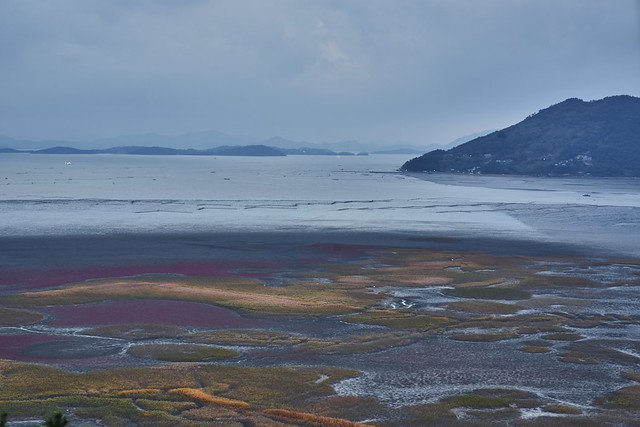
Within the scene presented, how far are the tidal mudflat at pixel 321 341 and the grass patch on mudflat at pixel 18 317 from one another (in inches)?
7.6

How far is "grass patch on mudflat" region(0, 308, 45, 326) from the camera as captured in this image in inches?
1220

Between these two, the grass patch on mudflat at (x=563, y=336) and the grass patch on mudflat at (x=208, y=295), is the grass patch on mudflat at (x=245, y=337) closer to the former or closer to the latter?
the grass patch on mudflat at (x=208, y=295)

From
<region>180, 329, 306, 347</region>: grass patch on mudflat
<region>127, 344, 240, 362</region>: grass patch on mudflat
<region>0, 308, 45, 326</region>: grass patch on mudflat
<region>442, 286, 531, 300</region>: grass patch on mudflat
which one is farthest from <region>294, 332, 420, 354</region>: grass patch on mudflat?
<region>0, 308, 45, 326</region>: grass patch on mudflat

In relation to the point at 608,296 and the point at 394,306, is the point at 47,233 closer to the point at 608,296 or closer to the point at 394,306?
the point at 394,306

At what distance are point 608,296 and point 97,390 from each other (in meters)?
28.1

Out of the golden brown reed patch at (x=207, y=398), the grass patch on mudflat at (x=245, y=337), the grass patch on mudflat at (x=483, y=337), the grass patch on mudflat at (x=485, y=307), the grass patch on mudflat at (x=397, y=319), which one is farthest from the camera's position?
the grass patch on mudflat at (x=485, y=307)

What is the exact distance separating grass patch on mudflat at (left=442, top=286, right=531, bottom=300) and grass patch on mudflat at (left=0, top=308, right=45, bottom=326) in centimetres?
2140

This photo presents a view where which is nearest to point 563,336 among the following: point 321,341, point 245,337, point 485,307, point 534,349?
point 534,349

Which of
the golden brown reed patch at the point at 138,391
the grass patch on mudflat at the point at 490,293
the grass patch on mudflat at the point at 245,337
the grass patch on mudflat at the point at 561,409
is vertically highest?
the golden brown reed patch at the point at 138,391

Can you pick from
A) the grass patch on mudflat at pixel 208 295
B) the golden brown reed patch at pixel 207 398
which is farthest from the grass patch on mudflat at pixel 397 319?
the golden brown reed patch at pixel 207 398

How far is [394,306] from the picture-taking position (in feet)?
116

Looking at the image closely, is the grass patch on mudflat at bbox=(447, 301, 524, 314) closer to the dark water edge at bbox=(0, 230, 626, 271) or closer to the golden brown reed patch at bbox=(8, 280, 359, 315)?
the golden brown reed patch at bbox=(8, 280, 359, 315)

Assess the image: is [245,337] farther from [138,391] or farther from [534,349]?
[534,349]

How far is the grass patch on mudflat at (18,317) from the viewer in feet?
102
